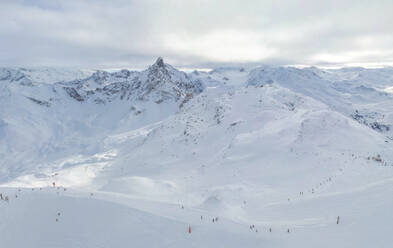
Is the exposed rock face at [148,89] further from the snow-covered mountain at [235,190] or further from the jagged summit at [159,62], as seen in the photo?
the snow-covered mountain at [235,190]

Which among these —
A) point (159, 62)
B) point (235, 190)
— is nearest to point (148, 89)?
point (159, 62)

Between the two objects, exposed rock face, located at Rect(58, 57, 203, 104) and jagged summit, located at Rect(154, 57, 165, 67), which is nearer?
exposed rock face, located at Rect(58, 57, 203, 104)

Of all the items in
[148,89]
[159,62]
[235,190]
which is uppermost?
[159,62]

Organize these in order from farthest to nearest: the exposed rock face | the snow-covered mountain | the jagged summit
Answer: the jagged summit < the exposed rock face < the snow-covered mountain

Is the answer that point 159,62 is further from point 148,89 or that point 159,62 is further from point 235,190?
point 235,190

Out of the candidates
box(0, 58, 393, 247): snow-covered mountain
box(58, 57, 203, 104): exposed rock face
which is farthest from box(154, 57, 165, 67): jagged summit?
box(0, 58, 393, 247): snow-covered mountain

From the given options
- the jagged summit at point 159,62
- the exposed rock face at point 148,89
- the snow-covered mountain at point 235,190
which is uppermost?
the jagged summit at point 159,62

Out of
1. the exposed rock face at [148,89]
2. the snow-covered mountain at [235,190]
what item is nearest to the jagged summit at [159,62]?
the exposed rock face at [148,89]

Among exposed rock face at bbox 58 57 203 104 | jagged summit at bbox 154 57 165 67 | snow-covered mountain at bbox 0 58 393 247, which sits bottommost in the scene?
snow-covered mountain at bbox 0 58 393 247

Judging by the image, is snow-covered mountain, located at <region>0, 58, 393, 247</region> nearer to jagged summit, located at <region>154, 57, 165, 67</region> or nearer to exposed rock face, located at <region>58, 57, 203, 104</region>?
exposed rock face, located at <region>58, 57, 203, 104</region>

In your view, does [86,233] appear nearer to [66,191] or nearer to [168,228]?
[168,228]

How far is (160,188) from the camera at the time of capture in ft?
67.0

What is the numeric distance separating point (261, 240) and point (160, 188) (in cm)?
1328

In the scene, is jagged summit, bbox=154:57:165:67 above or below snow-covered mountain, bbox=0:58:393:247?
above
